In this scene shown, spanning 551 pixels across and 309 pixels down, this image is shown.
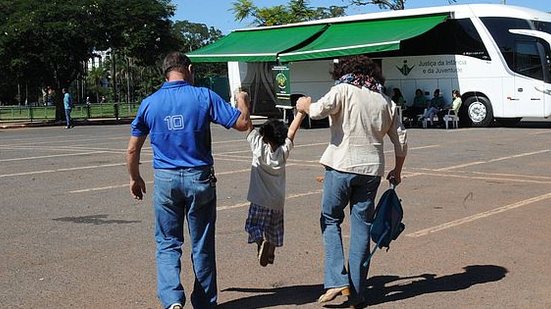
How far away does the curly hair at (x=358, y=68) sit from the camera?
5.32m

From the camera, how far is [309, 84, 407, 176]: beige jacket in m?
5.22

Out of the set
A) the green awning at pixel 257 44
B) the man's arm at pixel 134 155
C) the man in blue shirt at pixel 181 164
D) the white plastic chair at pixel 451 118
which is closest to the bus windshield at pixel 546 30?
the white plastic chair at pixel 451 118

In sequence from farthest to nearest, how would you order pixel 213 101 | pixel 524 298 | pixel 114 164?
pixel 114 164
pixel 524 298
pixel 213 101

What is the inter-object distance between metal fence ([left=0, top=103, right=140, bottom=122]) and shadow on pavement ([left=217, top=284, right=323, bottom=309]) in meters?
37.5

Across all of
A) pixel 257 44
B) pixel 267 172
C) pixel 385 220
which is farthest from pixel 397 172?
pixel 257 44

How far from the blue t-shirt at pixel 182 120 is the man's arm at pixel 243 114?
3 centimetres

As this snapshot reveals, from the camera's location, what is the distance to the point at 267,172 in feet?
19.0

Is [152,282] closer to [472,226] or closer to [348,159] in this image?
[348,159]

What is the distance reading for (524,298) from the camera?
544 centimetres

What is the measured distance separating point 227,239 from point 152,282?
1707 mm

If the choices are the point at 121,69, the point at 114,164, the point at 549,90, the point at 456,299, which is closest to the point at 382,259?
the point at 456,299

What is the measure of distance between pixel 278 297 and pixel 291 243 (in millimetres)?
1770

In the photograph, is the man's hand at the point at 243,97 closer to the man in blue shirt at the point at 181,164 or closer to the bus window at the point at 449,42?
the man in blue shirt at the point at 181,164

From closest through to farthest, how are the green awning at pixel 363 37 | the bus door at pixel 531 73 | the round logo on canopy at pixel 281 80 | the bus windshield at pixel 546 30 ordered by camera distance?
the bus door at pixel 531 73
the bus windshield at pixel 546 30
the green awning at pixel 363 37
the round logo on canopy at pixel 281 80
